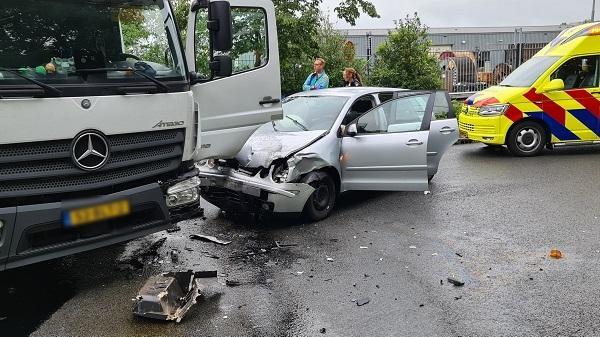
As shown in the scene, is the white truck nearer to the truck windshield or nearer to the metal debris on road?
the truck windshield

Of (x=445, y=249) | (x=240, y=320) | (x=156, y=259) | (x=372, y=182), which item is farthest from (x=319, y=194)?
Result: (x=240, y=320)

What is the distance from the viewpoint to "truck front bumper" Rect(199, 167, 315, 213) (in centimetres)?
591

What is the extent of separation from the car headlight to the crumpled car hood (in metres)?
5.21

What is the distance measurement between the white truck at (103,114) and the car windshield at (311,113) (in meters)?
1.52

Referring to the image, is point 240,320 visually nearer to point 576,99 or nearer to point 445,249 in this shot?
point 445,249

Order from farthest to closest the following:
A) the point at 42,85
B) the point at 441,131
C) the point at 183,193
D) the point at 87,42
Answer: the point at 441,131, the point at 183,193, the point at 87,42, the point at 42,85

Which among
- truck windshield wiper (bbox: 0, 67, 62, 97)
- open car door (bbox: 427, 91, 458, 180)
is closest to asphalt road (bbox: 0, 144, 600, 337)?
open car door (bbox: 427, 91, 458, 180)

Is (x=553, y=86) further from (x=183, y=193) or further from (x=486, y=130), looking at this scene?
(x=183, y=193)

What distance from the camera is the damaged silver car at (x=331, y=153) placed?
605 cm

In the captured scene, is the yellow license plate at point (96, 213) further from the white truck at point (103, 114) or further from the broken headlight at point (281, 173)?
the broken headlight at point (281, 173)

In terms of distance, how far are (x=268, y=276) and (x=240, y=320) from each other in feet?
2.99

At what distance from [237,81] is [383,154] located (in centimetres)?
225

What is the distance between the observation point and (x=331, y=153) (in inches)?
255

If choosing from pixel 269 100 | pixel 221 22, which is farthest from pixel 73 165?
pixel 269 100
